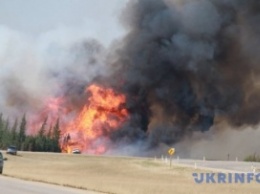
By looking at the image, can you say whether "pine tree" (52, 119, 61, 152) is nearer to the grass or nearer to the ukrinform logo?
the grass

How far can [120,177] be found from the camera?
46281 millimetres

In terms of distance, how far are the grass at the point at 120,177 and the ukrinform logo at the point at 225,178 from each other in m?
1.04

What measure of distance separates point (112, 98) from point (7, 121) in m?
36.7

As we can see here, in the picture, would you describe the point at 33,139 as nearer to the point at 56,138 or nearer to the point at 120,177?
the point at 56,138

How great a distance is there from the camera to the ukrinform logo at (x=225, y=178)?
140ft

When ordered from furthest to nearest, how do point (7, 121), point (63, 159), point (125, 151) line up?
point (7, 121) → point (125, 151) → point (63, 159)

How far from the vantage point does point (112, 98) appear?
125375 mm

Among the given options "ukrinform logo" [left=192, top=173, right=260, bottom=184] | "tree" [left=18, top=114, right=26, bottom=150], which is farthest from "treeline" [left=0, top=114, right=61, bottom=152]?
"ukrinform logo" [left=192, top=173, right=260, bottom=184]

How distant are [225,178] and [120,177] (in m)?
10.4

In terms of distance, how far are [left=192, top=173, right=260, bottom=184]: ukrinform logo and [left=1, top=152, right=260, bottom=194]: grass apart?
104 cm

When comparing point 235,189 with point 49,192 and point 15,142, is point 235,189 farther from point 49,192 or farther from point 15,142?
point 15,142

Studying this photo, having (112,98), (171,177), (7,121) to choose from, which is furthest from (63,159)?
(7,121)

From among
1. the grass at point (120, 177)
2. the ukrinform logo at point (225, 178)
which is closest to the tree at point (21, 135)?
the grass at point (120, 177)

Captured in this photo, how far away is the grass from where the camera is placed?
106ft
